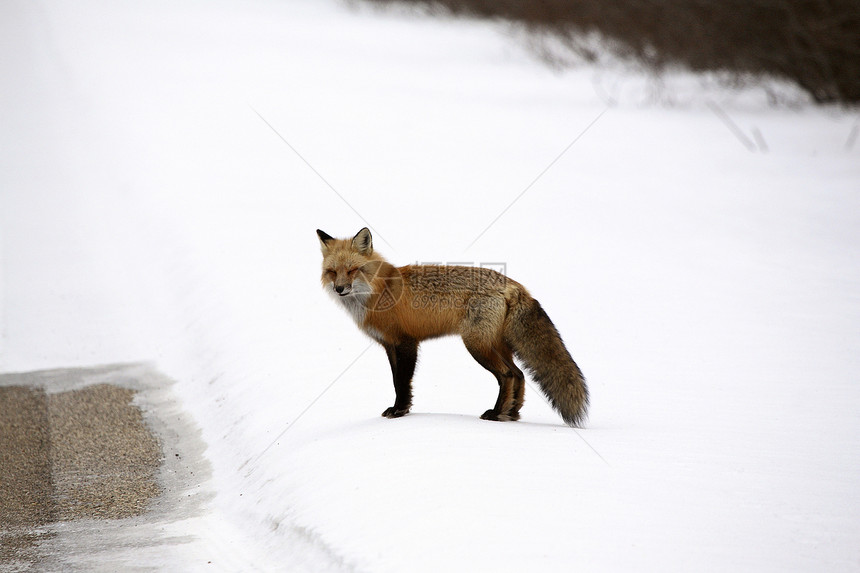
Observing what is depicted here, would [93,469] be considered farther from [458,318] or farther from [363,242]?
[458,318]

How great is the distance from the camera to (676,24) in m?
25.4

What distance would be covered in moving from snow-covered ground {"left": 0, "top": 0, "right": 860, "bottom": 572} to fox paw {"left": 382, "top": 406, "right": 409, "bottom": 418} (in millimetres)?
184

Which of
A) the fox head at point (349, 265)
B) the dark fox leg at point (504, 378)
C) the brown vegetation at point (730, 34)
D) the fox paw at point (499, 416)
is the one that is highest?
the brown vegetation at point (730, 34)

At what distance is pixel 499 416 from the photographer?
608cm

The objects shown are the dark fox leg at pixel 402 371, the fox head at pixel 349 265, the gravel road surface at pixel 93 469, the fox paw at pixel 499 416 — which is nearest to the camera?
the gravel road surface at pixel 93 469

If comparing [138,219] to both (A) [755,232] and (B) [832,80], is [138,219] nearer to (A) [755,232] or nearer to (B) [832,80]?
(A) [755,232]

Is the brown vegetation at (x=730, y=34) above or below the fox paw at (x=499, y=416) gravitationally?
above

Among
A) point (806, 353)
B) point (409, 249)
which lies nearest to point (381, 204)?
point (409, 249)

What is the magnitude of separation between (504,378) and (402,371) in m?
0.76

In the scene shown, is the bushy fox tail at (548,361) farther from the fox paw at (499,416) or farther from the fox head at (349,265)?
the fox head at (349,265)

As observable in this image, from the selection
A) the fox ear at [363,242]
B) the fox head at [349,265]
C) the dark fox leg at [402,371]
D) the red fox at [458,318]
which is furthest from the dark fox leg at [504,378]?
the fox ear at [363,242]

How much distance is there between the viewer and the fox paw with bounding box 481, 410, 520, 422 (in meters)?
6.08

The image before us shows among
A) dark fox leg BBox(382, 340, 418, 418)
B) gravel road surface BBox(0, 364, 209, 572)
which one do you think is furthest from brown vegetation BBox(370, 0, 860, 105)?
gravel road surface BBox(0, 364, 209, 572)

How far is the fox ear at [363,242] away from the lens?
5.92 m
